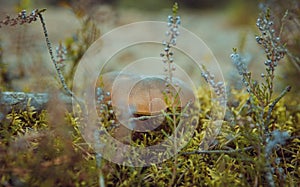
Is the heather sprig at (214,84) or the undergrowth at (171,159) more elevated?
the heather sprig at (214,84)

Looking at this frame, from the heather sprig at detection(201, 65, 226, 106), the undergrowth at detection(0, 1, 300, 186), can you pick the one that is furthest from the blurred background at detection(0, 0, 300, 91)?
the heather sprig at detection(201, 65, 226, 106)

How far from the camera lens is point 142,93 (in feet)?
3.66

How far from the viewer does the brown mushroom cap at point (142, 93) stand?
1099 millimetres

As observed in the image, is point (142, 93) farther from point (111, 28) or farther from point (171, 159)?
point (111, 28)

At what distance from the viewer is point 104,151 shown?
1.00 metres

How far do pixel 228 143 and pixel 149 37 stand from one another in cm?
205

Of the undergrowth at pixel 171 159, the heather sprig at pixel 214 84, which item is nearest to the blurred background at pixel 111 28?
the undergrowth at pixel 171 159

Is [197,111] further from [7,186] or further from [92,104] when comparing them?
[7,186]

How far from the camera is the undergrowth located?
2.95 ft

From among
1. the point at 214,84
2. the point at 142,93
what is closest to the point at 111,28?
the point at 142,93

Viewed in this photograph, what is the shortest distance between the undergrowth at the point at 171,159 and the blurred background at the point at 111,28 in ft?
0.61

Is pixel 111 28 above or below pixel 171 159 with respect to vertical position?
above

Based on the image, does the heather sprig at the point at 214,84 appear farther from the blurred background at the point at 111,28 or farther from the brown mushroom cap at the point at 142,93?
the blurred background at the point at 111,28

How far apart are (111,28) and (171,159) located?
2113 mm
